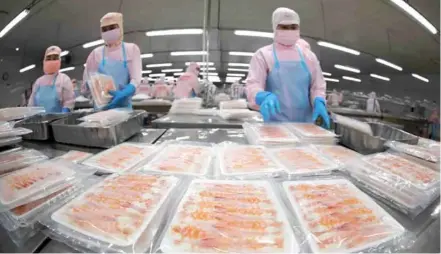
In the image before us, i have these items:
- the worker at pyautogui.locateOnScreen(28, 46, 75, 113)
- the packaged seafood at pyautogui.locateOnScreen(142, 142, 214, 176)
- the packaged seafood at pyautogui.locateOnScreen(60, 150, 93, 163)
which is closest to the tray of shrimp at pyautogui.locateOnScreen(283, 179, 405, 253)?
the packaged seafood at pyautogui.locateOnScreen(142, 142, 214, 176)

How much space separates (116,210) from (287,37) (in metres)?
1.33

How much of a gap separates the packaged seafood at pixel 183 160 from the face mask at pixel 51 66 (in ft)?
2.10

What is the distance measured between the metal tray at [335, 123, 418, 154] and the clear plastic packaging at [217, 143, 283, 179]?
0.96 ft

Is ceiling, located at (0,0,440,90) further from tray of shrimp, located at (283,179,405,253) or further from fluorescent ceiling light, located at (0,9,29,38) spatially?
tray of shrimp, located at (283,179,405,253)

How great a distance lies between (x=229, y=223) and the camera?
0.99 ft

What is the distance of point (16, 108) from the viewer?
595 mm

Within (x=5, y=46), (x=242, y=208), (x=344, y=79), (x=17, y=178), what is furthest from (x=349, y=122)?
(x=5, y=46)

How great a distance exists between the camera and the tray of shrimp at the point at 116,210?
0.27 m

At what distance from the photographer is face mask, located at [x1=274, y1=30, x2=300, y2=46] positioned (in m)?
1.34

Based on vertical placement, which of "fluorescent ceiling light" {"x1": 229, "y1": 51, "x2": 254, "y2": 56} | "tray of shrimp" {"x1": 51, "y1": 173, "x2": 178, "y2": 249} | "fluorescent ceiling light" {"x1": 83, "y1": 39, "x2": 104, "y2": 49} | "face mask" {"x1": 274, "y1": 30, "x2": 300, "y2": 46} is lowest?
"tray of shrimp" {"x1": 51, "y1": 173, "x2": 178, "y2": 249}

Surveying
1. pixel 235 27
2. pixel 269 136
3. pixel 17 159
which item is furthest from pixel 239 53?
pixel 17 159

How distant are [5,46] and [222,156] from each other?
636 mm

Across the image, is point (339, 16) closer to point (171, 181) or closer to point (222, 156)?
point (222, 156)

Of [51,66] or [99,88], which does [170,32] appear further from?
[51,66]
